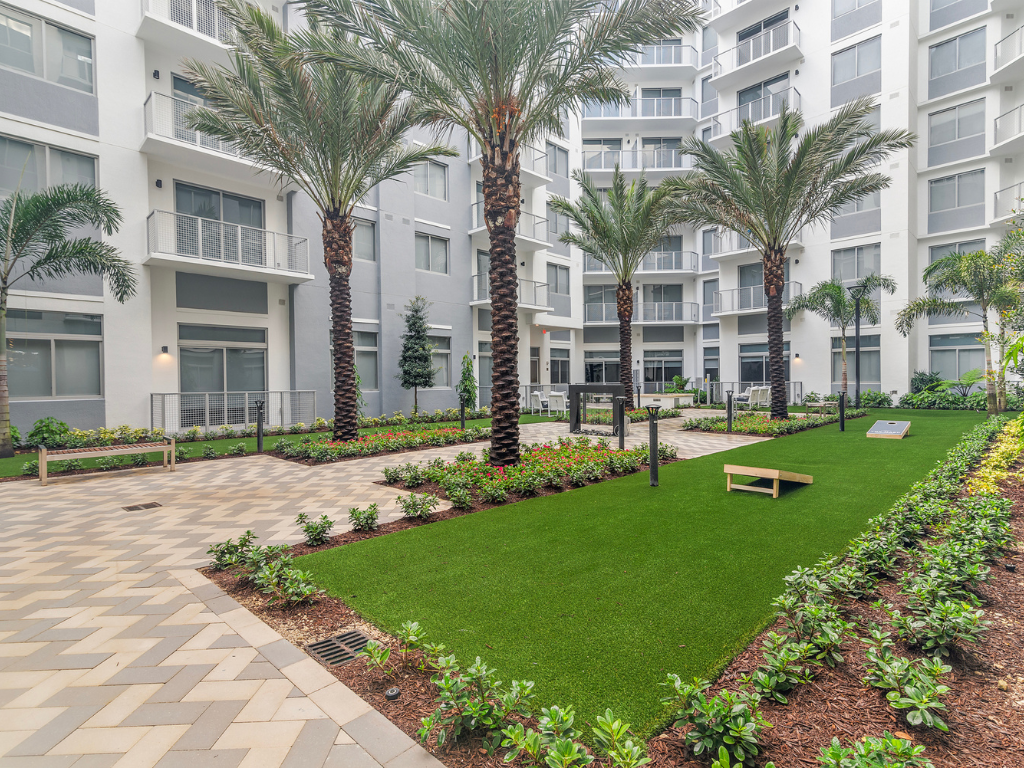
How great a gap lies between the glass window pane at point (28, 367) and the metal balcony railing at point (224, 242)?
363cm

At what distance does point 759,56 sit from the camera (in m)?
25.9

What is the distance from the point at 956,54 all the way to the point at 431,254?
23.9 m

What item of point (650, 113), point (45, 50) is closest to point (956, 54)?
point (650, 113)

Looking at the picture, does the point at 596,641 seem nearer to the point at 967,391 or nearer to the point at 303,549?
the point at 303,549

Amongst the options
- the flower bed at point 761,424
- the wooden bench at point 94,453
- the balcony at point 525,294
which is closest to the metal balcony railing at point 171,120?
the wooden bench at point 94,453

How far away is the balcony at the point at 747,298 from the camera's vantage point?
25297mm

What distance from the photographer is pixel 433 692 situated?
9.13 feet

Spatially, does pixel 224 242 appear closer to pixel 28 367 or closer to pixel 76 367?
pixel 76 367

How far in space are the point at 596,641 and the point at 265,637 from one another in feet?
7.25

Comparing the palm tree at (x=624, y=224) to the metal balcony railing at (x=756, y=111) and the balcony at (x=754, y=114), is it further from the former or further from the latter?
the metal balcony railing at (x=756, y=111)

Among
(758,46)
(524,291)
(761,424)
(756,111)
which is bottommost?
(761,424)

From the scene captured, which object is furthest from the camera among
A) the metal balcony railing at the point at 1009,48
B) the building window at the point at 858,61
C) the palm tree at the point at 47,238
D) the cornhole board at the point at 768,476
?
the building window at the point at 858,61

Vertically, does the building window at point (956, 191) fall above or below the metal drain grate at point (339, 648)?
above

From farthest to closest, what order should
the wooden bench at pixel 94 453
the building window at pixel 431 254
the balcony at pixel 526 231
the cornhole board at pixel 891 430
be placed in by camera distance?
1. the balcony at pixel 526 231
2. the building window at pixel 431 254
3. the cornhole board at pixel 891 430
4. the wooden bench at pixel 94 453
